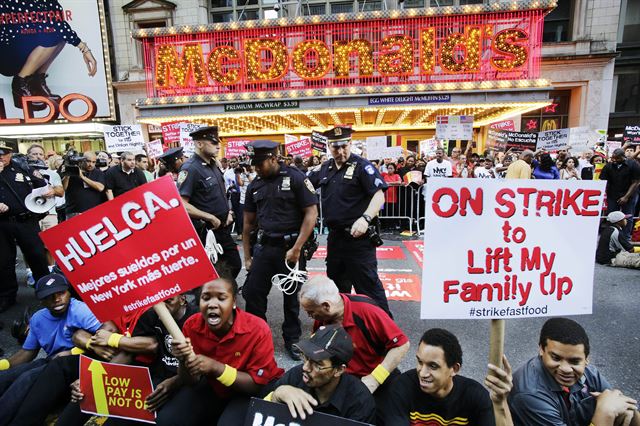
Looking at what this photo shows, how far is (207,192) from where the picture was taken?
4031 mm

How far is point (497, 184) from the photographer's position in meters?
1.83

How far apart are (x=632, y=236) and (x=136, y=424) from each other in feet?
27.1

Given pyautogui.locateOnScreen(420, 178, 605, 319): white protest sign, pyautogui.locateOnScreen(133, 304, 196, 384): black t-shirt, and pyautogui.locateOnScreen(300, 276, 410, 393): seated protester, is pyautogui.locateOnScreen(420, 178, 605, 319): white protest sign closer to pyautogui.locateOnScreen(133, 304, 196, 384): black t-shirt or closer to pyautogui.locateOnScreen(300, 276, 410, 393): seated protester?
pyautogui.locateOnScreen(300, 276, 410, 393): seated protester

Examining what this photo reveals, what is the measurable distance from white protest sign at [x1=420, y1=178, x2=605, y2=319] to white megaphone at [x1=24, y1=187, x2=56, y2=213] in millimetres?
5032

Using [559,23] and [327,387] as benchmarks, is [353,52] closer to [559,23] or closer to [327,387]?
[559,23]

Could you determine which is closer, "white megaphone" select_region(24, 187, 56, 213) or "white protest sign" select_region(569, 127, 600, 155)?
"white megaphone" select_region(24, 187, 56, 213)

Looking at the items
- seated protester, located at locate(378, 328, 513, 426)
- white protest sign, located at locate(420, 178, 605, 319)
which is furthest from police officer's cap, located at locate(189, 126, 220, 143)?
seated protester, located at locate(378, 328, 513, 426)

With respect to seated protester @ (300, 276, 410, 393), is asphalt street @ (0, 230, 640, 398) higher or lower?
lower

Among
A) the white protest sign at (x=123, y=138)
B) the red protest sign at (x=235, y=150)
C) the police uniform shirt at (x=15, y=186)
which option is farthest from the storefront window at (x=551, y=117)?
the police uniform shirt at (x=15, y=186)

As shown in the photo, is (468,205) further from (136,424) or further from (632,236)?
(632,236)

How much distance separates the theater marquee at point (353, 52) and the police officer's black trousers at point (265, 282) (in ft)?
32.5

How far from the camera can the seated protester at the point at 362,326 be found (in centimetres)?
219

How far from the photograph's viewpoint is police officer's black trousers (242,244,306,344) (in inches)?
141

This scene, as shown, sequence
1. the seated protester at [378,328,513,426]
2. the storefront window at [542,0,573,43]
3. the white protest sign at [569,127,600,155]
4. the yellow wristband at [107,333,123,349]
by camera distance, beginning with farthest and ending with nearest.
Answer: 1. the storefront window at [542,0,573,43]
2. the white protest sign at [569,127,600,155]
3. the yellow wristband at [107,333,123,349]
4. the seated protester at [378,328,513,426]
